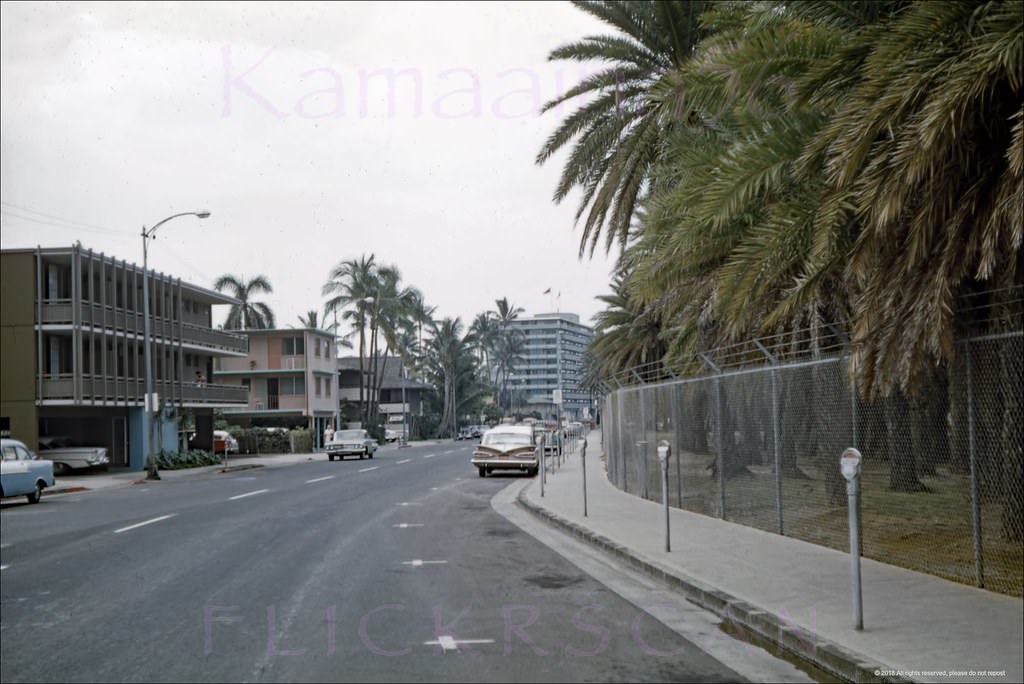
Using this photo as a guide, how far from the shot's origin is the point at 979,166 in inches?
293

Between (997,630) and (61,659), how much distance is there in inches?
275

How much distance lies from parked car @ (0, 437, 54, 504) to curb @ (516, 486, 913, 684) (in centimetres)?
1791

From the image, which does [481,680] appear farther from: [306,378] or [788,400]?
[306,378]

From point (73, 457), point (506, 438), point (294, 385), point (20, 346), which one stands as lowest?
point (73, 457)

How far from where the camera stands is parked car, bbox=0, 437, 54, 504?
2371 centimetres

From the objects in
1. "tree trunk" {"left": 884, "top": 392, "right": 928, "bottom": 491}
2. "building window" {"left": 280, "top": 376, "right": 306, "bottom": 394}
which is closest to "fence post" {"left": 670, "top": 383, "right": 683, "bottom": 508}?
"tree trunk" {"left": 884, "top": 392, "right": 928, "bottom": 491}

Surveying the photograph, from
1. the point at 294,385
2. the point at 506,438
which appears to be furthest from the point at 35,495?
the point at 294,385

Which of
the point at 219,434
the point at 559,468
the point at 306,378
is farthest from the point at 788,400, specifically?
the point at 306,378

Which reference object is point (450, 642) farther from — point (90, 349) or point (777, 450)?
point (90, 349)

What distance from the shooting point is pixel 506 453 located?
99.9ft

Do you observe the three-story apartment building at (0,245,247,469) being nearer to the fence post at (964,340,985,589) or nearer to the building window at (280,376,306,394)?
the building window at (280,376,306,394)

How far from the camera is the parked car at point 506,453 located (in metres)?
30.4

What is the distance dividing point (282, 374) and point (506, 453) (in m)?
43.3

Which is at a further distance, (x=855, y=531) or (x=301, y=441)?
(x=301, y=441)
